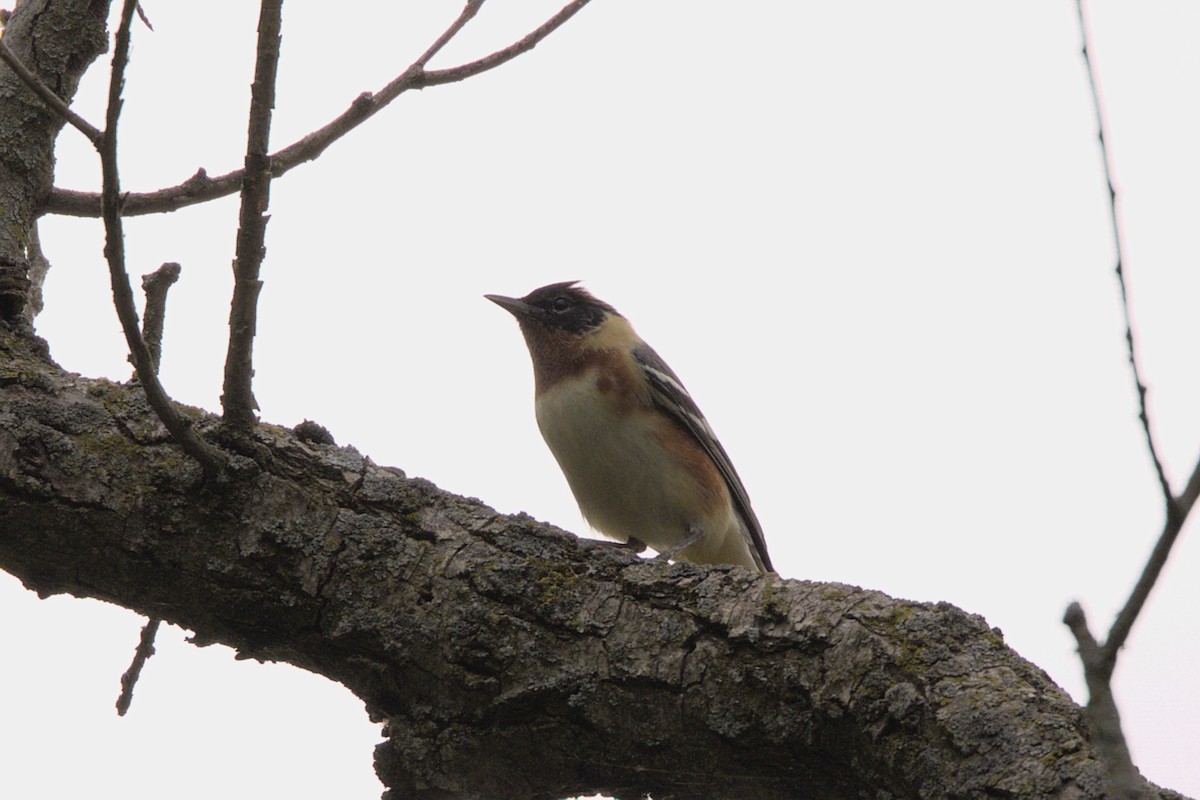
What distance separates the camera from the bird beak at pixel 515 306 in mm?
7758

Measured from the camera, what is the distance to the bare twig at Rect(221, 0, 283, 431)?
3.10 m

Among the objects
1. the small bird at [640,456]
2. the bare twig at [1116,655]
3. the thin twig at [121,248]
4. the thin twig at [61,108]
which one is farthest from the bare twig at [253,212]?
the small bird at [640,456]

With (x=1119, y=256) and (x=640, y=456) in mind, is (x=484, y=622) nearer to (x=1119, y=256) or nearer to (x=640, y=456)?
(x=1119, y=256)

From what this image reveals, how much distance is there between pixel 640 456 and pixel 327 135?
266 cm

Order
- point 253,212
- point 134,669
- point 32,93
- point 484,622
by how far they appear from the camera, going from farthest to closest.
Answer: point 32,93 → point 134,669 → point 484,622 → point 253,212

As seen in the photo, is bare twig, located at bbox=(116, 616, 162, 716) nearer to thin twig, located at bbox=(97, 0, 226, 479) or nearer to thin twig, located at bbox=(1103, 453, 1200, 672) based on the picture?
thin twig, located at bbox=(97, 0, 226, 479)

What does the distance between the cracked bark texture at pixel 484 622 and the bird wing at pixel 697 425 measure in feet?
10.4

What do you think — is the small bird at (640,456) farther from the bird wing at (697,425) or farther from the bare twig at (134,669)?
the bare twig at (134,669)

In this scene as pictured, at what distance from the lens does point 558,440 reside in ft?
22.3

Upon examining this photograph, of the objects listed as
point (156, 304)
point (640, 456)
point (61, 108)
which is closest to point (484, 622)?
point (156, 304)

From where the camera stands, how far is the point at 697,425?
7082 millimetres

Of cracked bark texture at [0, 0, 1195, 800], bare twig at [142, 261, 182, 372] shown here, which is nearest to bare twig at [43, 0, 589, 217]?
bare twig at [142, 261, 182, 372]

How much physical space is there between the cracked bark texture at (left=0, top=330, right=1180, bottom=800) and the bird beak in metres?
3.88

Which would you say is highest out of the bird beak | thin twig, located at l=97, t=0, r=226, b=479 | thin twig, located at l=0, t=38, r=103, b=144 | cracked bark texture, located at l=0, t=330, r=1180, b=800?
the bird beak
